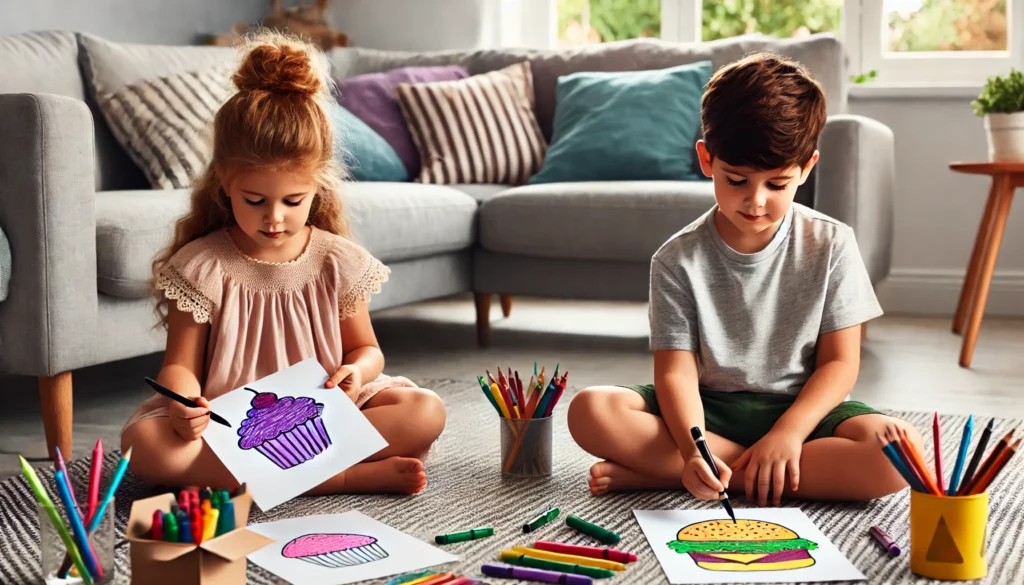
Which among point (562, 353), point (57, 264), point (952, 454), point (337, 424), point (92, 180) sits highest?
point (92, 180)

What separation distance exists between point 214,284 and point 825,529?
2.74 ft

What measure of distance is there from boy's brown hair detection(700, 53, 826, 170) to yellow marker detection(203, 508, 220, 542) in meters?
0.72

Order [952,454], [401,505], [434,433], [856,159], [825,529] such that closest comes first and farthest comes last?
[825,529], [401,505], [434,433], [952,454], [856,159]

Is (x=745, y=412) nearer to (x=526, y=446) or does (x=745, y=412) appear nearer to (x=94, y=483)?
(x=526, y=446)

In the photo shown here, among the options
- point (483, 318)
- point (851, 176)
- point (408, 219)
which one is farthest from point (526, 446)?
point (483, 318)

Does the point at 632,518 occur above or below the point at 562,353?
above

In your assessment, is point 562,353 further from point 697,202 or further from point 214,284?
point 214,284

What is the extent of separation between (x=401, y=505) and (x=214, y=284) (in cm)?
39

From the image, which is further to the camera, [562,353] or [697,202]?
[562,353]

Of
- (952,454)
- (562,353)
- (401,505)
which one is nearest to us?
(401,505)

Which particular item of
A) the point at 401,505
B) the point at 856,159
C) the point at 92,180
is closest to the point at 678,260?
the point at 401,505

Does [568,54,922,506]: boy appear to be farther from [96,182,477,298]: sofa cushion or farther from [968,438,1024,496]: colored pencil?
[96,182,477,298]: sofa cushion

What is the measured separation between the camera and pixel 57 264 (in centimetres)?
168

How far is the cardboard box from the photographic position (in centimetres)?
101
